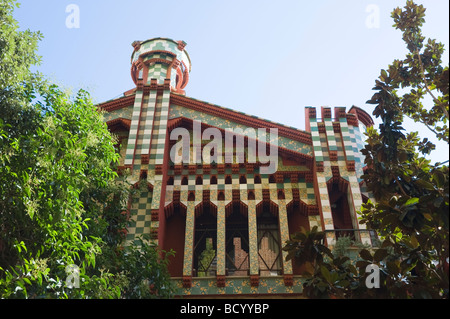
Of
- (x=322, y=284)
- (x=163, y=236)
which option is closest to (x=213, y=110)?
(x=163, y=236)

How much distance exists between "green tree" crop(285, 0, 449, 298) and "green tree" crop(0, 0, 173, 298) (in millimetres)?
3886

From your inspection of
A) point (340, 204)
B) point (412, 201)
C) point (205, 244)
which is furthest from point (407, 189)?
point (205, 244)

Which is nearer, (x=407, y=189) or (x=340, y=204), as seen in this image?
(x=407, y=189)

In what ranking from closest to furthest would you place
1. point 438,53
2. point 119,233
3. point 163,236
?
1. point 438,53
2. point 119,233
3. point 163,236

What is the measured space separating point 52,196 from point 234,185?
6204 millimetres

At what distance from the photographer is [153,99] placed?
16281 millimetres

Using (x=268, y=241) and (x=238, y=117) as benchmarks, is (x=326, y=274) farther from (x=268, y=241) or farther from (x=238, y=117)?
(x=238, y=117)

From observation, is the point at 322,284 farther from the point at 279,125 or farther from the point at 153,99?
the point at 153,99

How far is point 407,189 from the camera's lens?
8.30m

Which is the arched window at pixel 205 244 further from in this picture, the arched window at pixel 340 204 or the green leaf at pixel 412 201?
the green leaf at pixel 412 201

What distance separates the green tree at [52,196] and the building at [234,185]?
6.41 feet

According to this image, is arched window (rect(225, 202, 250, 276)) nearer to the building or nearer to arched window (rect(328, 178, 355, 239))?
the building

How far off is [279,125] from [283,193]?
91.6 inches
